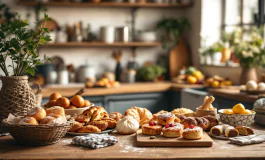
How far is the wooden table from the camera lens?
1609mm

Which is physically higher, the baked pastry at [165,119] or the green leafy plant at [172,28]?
the green leafy plant at [172,28]

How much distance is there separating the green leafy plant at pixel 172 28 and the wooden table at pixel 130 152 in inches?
156

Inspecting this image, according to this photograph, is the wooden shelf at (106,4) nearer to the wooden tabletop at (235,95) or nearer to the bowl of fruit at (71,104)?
the wooden tabletop at (235,95)

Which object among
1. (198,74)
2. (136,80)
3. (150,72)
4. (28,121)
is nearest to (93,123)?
(28,121)

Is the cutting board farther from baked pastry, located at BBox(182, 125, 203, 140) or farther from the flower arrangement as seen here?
the flower arrangement

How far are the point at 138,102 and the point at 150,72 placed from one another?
2.33 ft

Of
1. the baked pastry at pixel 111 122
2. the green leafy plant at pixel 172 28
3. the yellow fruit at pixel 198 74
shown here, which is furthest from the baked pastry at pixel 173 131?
the green leafy plant at pixel 172 28

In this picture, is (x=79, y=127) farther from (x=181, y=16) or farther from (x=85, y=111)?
(x=181, y=16)

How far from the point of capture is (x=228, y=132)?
1.90m

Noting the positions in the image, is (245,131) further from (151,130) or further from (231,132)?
(151,130)

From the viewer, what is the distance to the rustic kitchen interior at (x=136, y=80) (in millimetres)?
1765

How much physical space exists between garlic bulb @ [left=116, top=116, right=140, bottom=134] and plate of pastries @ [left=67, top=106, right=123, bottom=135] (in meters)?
0.06

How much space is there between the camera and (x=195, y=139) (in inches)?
70.7

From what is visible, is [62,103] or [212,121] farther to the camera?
[62,103]
